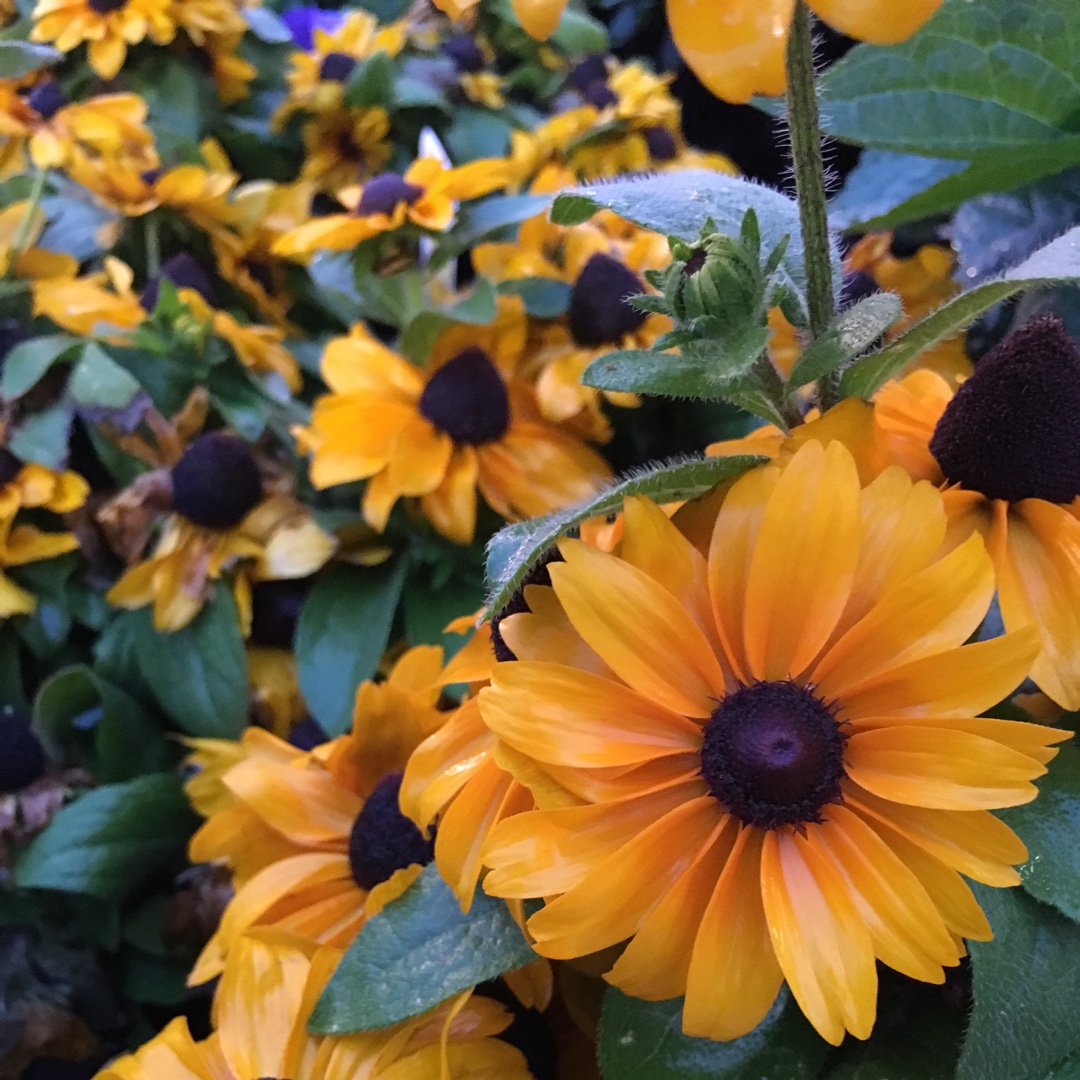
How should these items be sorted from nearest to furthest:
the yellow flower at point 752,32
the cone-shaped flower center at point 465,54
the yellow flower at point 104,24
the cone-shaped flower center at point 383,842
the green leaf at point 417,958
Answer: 1. the yellow flower at point 752,32
2. the green leaf at point 417,958
3. the cone-shaped flower center at point 383,842
4. the yellow flower at point 104,24
5. the cone-shaped flower center at point 465,54

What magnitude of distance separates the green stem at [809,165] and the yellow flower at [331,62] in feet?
2.34

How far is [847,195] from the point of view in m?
0.62

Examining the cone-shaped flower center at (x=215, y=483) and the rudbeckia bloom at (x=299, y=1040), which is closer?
the rudbeckia bloom at (x=299, y=1040)

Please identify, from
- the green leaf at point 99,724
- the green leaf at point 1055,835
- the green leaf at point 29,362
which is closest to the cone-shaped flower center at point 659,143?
the green leaf at point 29,362

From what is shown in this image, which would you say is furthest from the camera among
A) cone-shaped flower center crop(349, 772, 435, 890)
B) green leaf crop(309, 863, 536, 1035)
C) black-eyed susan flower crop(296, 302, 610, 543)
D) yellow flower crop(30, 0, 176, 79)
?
yellow flower crop(30, 0, 176, 79)

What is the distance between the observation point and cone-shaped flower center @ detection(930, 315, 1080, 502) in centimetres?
31

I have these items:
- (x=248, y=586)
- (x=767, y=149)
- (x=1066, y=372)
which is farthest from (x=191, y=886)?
(x=767, y=149)

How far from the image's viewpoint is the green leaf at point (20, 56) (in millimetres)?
657

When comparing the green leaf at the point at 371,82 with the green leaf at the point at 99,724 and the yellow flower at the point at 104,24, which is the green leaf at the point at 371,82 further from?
the green leaf at the point at 99,724

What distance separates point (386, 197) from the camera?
0.63 meters

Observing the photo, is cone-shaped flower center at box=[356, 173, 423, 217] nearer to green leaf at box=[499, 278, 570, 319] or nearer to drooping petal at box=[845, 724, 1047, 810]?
green leaf at box=[499, 278, 570, 319]

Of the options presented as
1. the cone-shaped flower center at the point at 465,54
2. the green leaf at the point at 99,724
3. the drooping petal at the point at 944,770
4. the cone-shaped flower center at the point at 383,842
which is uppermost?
the drooping petal at the point at 944,770

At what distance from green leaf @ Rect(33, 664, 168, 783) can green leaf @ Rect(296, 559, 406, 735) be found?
6.1 inches

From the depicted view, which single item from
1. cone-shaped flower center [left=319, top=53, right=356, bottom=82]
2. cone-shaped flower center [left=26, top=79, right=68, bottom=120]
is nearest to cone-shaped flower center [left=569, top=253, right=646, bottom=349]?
cone-shaped flower center [left=319, top=53, right=356, bottom=82]
